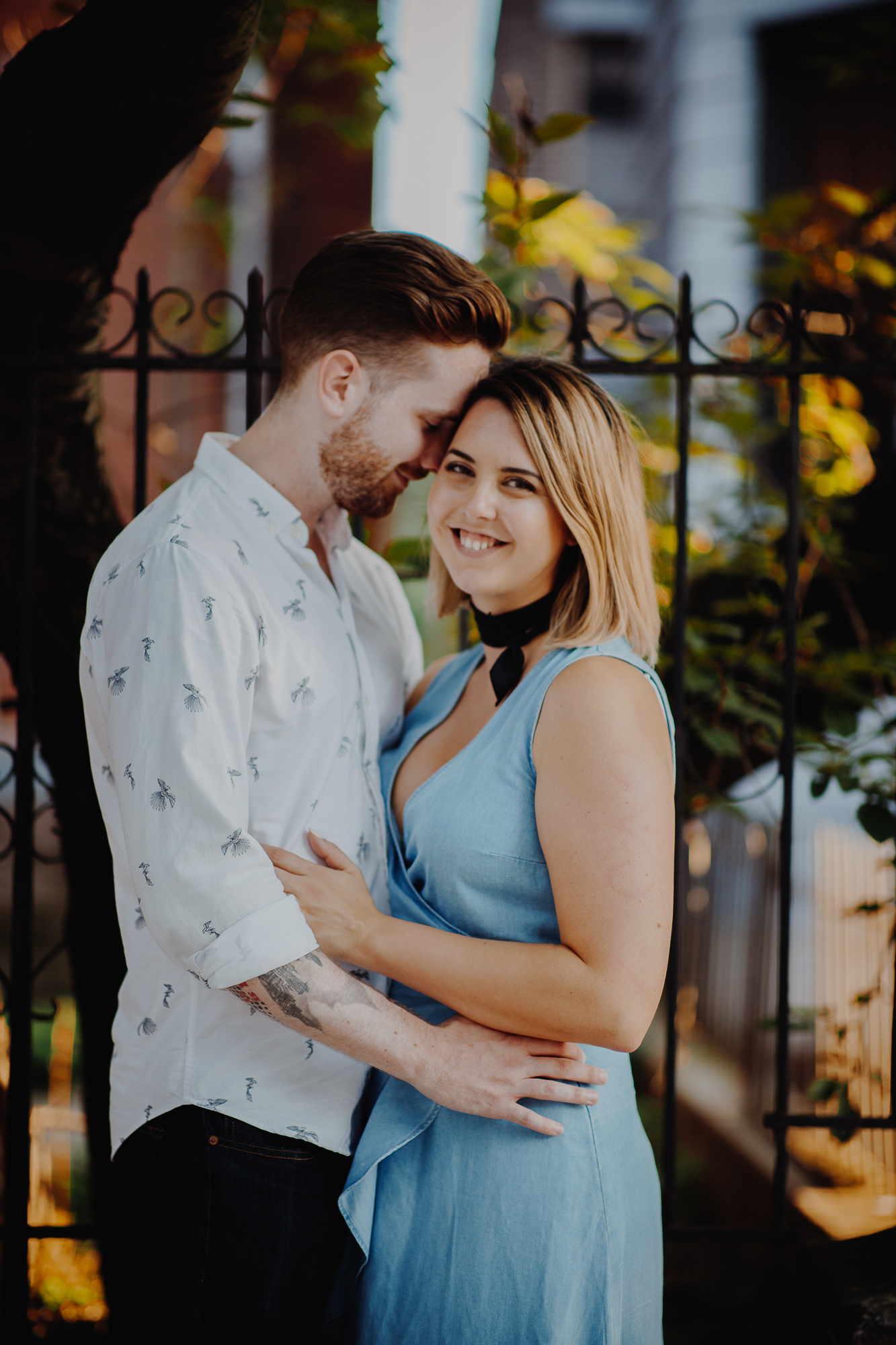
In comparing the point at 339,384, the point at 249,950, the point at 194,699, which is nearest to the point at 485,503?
the point at 339,384

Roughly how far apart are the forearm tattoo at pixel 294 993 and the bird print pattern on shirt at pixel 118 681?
1.51ft

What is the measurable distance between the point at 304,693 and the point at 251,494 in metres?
0.37

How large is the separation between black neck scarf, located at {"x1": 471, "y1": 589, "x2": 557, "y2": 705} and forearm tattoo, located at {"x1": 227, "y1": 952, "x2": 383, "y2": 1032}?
567 millimetres

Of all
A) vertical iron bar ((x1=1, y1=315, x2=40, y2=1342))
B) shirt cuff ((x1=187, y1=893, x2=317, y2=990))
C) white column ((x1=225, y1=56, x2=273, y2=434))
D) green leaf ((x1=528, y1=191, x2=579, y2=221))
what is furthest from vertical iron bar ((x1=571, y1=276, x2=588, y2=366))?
white column ((x1=225, y1=56, x2=273, y2=434))

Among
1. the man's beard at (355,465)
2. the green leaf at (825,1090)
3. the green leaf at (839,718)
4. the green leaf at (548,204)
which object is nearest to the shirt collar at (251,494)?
the man's beard at (355,465)

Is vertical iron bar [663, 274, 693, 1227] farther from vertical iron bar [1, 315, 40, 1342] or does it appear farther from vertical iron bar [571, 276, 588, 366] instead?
vertical iron bar [1, 315, 40, 1342]

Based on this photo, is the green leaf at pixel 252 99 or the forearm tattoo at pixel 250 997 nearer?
the forearm tattoo at pixel 250 997

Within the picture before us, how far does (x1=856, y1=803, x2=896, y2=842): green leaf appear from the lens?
242cm

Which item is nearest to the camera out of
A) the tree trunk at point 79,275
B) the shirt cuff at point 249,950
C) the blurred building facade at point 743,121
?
the shirt cuff at point 249,950

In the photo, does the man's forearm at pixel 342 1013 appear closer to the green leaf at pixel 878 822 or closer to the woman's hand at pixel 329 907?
the woman's hand at pixel 329 907

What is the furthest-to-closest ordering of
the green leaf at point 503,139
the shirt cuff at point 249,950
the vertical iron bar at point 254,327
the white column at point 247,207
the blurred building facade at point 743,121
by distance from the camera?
the white column at point 247,207, the blurred building facade at point 743,121, the green leaf at point 503,139, the vertical iron bar at point 254,327, the shirt cuff at point 249,950

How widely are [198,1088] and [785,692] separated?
59.7 inches

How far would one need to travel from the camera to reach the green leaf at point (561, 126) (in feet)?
7.55

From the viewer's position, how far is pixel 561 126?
7.63 feet
